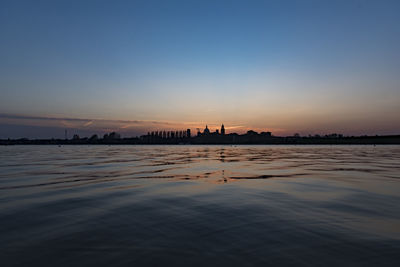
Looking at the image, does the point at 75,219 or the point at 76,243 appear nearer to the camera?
the point at 76,243

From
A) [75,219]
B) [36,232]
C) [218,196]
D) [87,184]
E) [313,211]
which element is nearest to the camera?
[36,232]

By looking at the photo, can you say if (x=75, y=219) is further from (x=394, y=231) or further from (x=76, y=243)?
(x=394, y=231)

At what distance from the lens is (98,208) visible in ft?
30.4

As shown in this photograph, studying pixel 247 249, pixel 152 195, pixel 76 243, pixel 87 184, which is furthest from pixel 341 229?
pixel 87 184

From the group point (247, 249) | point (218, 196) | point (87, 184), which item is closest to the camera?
point (247, 249)

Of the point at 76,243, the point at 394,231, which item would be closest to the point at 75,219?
the point at 76,243

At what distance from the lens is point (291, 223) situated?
750 cm

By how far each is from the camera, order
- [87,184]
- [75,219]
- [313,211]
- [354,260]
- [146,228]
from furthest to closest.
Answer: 1. [87,184]
2. [313,211]
3. [75,219]
4. [146,228]
5. [354,260]

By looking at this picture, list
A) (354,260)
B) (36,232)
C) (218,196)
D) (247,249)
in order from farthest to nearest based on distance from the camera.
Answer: (218,196)
(36,232)
(247,249)
(354,260)

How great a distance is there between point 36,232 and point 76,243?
1.74 metres

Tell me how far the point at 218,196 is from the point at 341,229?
5.60 meters

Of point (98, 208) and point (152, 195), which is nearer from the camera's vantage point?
point (98, 208)

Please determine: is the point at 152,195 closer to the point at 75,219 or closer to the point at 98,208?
the point at 98,208

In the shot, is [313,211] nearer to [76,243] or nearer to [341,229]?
[341,229]
